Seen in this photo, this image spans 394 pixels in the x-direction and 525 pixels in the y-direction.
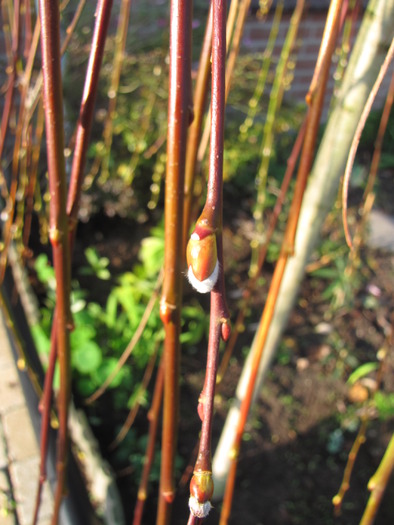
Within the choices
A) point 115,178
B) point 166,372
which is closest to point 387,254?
point 115,178

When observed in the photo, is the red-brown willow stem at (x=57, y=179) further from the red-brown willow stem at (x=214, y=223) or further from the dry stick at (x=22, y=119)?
the dry stick at (x=22, y=119)

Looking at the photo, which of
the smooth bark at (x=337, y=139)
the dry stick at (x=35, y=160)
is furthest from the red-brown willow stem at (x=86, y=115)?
the dry stick at (x=35, y=160)

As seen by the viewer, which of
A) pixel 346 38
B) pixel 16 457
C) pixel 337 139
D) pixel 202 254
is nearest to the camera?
pixel 202 254

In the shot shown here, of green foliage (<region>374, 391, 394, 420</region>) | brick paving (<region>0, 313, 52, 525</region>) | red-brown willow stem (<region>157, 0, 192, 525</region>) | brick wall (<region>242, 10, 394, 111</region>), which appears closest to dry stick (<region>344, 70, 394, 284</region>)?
red-brown willow stem (<region>157, 0, 192, 525</region>)

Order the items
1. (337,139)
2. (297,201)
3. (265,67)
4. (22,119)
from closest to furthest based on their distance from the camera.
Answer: (297,201) → (337,139) → (22,119) → (265,67)

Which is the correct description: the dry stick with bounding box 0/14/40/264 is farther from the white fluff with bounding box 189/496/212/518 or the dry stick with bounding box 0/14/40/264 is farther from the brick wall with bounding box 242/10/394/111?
the brick wall with bounding box 242/10/394/111

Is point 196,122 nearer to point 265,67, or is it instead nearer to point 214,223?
point 214,223

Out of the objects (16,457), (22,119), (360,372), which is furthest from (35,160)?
(360,372)
